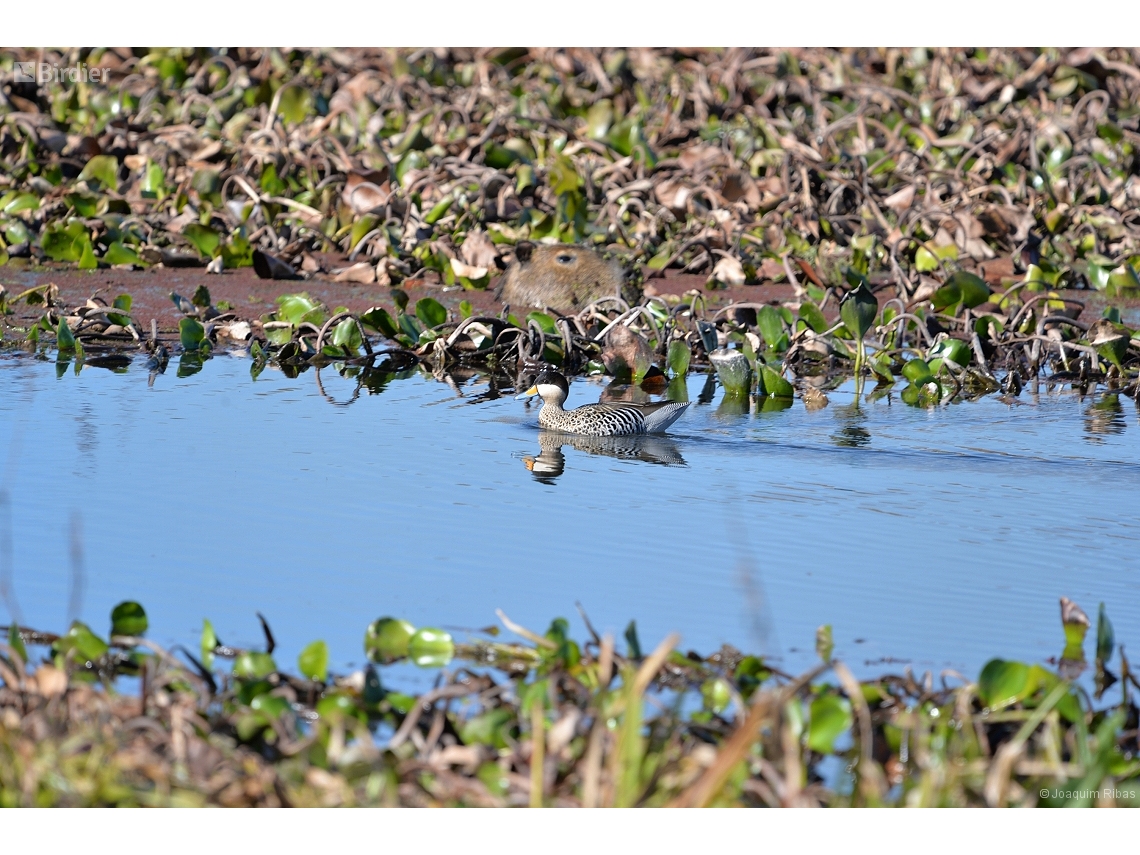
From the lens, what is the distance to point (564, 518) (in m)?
6.83

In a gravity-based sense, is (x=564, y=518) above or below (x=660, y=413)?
below

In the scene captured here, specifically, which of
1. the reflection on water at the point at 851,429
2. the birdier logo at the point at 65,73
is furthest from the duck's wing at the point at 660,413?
the birdier logo at the point at 65,73

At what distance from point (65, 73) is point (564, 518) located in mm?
14077

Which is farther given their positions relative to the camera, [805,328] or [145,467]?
[805,328]

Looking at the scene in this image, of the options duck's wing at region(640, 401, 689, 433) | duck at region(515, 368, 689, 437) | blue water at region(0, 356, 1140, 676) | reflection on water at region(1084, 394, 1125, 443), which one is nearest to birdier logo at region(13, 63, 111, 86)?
blue water at region(0, 356, 1140, 676)

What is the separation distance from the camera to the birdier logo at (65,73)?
17922 millimetres

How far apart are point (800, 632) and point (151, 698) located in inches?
87.2

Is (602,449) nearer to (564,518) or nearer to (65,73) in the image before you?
(564,518)

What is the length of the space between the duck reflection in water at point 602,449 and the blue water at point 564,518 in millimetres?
35

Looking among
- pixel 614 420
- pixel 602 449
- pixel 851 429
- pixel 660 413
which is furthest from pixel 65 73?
pixel 851 429

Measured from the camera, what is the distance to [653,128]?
667 inches

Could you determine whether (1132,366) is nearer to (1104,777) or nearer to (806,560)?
(806,560)

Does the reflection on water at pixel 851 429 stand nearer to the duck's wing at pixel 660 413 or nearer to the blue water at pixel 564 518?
the blue water at pixel 564 518

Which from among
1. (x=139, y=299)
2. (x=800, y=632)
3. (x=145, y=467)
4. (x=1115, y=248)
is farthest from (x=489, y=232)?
(x=800, y=632)
